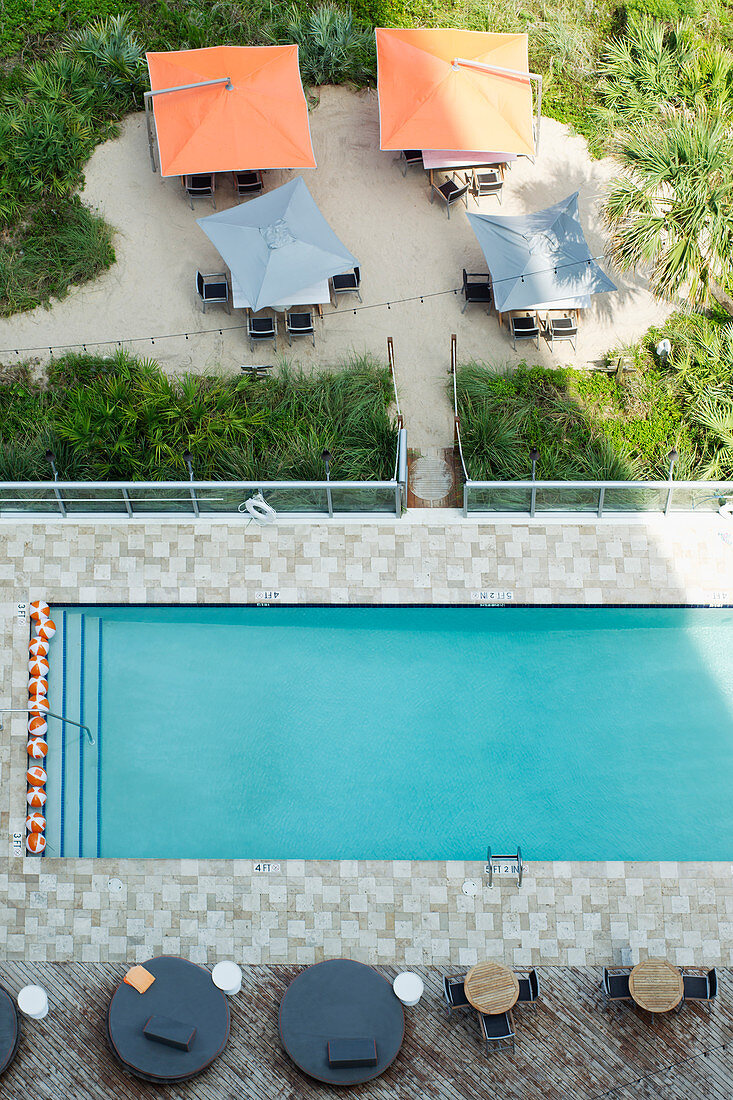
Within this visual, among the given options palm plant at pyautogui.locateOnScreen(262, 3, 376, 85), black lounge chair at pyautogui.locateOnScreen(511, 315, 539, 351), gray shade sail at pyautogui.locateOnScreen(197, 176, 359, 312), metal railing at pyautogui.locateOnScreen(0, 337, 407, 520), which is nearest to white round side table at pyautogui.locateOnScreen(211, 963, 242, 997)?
metal railing at pyautogui.locateOnScreen(0, 337, 407, 520)

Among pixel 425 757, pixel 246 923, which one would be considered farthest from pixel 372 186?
pixel 246 923

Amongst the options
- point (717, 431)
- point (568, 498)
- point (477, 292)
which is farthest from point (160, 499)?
point (717, 431)

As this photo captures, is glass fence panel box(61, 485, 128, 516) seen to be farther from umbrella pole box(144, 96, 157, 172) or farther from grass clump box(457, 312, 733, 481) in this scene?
umbrella pole box(144, 96, 157, 172)

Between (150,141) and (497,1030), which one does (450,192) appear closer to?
(150,141)

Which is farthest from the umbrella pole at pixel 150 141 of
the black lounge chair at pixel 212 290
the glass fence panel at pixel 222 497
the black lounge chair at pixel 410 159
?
the glass fence panel at pixel 222 497

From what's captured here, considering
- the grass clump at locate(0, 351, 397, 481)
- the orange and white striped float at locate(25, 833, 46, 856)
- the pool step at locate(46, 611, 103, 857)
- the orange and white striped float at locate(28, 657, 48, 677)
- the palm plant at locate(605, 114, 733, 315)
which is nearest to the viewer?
the orange and white striped float at locate(25, 833, 46, 856)

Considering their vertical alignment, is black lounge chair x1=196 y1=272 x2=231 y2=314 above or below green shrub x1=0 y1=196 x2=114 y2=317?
below

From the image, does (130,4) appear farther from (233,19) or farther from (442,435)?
(442,435)

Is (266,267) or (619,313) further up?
(266,267)
